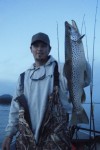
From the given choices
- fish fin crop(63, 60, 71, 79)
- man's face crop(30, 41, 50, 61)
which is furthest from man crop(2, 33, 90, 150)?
fish fin crop(63, 60, 71, 79)

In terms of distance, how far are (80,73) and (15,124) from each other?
5.73 feet

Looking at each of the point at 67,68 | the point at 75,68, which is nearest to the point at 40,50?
the point at 67,68

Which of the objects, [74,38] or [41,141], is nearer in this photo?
[74,38]

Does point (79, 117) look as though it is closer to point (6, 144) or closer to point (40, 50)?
point (40, 50)

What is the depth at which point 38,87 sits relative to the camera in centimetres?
461

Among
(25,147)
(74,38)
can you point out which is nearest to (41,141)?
(25,147)

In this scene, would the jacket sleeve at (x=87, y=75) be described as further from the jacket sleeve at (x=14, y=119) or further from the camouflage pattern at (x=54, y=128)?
the jacket sleeve at (x=14, y=119)

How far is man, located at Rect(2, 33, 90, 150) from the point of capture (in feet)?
14.7

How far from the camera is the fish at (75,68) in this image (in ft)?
11.7

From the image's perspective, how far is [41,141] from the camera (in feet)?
14.5

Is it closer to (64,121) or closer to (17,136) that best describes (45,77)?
(64,121)

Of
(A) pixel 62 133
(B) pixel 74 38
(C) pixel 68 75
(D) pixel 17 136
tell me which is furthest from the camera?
(D) pixel 17 136

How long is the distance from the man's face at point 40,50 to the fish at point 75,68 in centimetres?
90

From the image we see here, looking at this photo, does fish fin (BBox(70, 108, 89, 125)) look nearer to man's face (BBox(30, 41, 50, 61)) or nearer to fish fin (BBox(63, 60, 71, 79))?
fish fin (BBox(63, 60, 71, 79))
